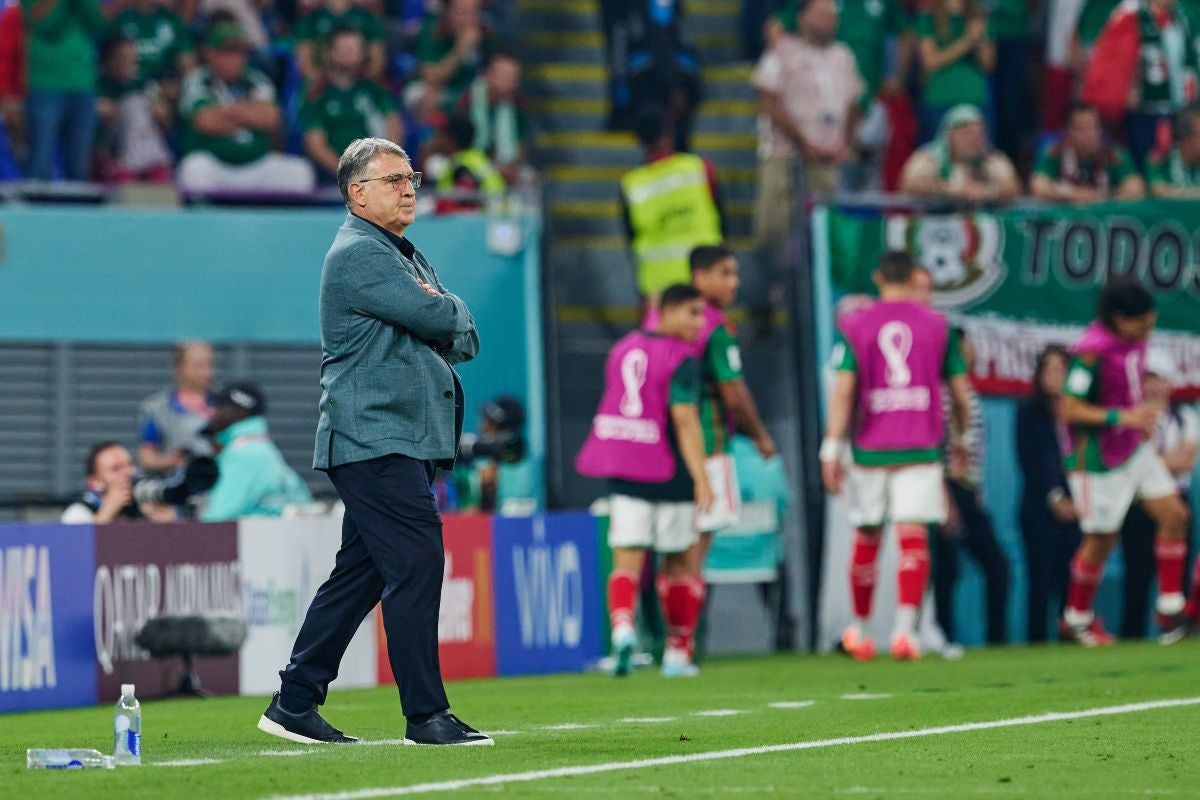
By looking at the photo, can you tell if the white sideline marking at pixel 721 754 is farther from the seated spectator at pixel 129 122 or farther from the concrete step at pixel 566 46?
Result: the concrete step at pixel 566 46

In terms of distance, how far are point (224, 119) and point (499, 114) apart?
2220 mm

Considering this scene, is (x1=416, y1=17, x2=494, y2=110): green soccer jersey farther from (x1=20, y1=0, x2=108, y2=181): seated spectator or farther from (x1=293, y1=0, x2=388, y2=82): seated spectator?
(x1=20, y1=0, x2=108, y2=181): seated spectator

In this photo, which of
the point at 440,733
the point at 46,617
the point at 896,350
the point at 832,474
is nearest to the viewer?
the point at 440,733

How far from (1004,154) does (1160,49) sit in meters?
1.59

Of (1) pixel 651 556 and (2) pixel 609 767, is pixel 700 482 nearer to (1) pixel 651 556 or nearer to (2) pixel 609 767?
(1) pixel 651 556

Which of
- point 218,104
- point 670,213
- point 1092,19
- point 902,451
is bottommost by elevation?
point 902,451

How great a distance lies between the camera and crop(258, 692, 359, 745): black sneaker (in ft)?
27.4

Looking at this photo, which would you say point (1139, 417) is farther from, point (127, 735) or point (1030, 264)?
point (127, 735)

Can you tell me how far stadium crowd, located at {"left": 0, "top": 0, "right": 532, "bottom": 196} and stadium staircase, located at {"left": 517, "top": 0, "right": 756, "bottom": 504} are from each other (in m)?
0.56

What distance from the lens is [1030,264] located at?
1764 cm

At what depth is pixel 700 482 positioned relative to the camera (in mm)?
13180

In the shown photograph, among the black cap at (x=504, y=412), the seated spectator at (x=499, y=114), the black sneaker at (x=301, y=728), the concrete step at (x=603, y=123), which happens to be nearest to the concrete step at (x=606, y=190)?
the seated spectator at (x=499, y=114)

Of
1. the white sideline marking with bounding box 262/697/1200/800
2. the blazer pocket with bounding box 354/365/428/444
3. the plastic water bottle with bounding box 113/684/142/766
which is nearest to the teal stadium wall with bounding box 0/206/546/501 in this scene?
the white sideline marking with bounding box 262/697/1200/800

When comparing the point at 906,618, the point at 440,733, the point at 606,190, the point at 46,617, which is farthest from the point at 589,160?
the point at 440,733
